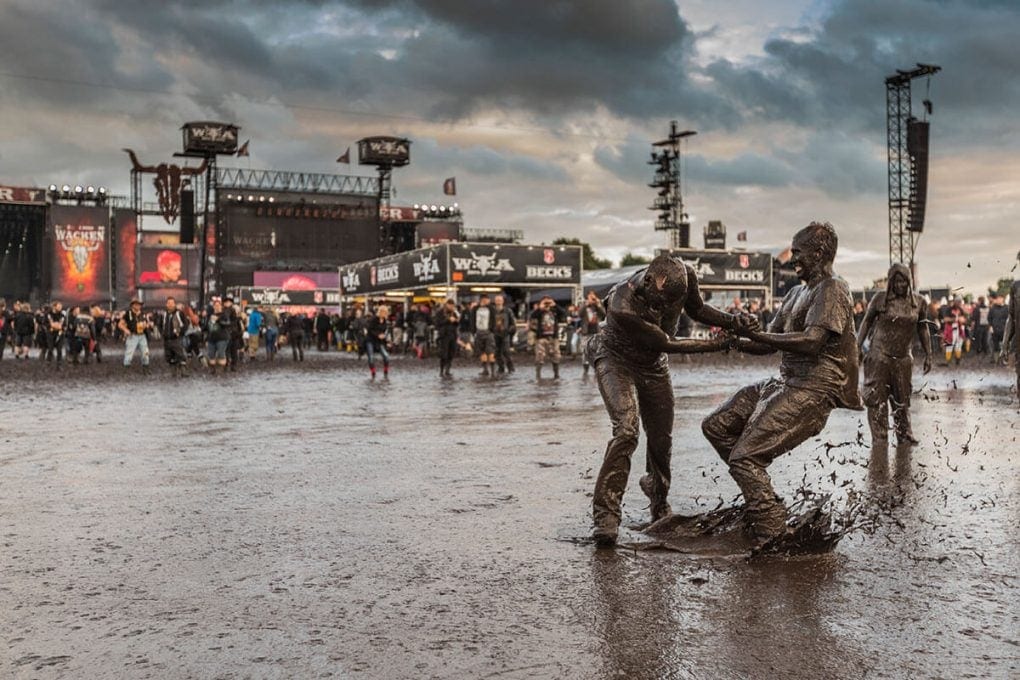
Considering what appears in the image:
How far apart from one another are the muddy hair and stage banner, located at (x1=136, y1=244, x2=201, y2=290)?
68.1 m

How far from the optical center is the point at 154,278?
70.5 metres

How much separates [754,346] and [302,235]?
64.6m

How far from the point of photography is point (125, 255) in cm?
6956

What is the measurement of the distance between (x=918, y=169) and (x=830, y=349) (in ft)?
117

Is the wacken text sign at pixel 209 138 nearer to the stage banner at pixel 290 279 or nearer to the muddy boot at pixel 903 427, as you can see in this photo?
the stage banner at pixel 290 279

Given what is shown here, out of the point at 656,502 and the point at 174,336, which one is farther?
the point at 174,336

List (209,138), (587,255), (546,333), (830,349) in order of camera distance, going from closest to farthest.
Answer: (830,349) → (546,333) → (209,138) → (587,255)

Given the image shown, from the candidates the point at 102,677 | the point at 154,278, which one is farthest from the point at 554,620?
the point at 154,278

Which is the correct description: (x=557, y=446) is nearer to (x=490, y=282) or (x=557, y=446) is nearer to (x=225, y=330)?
(x=225, y=330)

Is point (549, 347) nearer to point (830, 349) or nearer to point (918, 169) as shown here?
point (830, 349)

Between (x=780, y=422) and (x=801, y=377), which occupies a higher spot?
(x=801, y=377)

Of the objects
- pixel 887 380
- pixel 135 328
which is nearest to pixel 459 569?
pixel 887 380

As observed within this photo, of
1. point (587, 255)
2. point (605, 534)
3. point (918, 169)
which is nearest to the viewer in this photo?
point (605, 534)

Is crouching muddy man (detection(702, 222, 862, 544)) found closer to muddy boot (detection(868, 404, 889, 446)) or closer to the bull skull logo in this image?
muddy boot (detection(868, 404, 889, 446))
